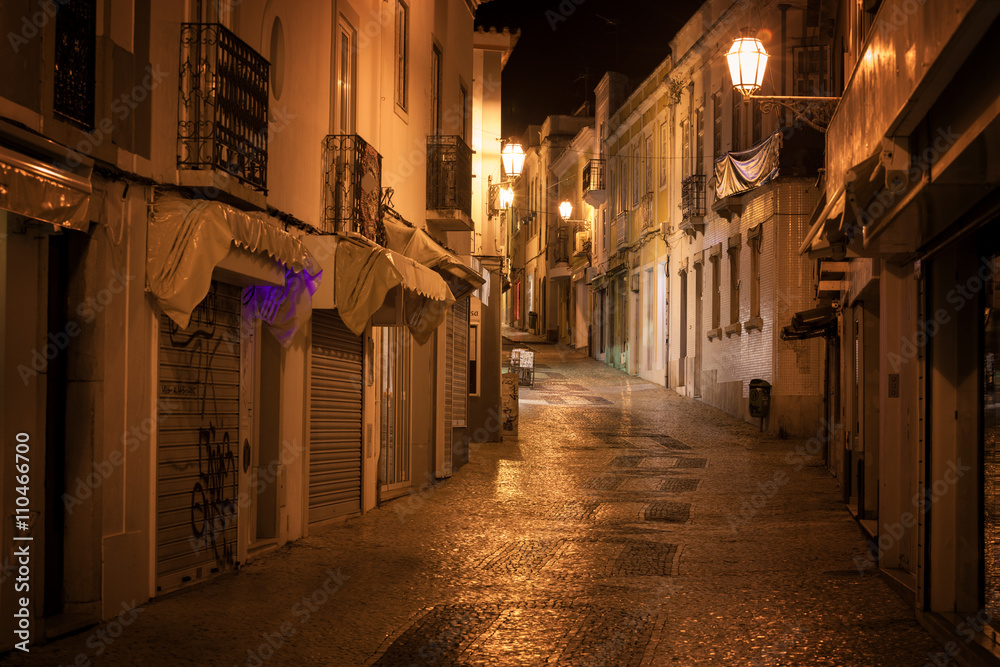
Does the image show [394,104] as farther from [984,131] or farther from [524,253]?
[524,253]

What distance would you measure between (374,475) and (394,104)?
204 inches

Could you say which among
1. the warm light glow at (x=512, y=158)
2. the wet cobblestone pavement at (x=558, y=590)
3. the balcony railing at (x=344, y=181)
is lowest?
the wet cobblestone pavement at (x=558, y=590)

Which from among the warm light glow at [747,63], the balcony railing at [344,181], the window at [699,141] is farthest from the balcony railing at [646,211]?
the balcony railing at [344,181]

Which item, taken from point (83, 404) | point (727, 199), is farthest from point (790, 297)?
point (83, 404)

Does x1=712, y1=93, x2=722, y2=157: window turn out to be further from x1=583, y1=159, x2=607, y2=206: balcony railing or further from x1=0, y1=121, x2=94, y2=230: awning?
x1=0, y1=121, x2=94, y2=230: awning

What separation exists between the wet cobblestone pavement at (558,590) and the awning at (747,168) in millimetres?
8572

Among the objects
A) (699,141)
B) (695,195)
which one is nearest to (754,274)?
(695,195)

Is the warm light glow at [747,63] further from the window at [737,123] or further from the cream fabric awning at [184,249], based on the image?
the window at [737,123]

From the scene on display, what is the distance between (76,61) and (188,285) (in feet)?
5.77

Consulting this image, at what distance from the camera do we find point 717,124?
28.5 m

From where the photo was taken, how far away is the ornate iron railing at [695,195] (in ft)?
95.2

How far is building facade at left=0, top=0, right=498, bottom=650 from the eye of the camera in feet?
23.0

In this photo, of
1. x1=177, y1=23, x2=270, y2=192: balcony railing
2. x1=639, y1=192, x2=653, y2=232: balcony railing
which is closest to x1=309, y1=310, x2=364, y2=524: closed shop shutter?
x1=177, y1=23, x2=270, y2=192: balcony railing
